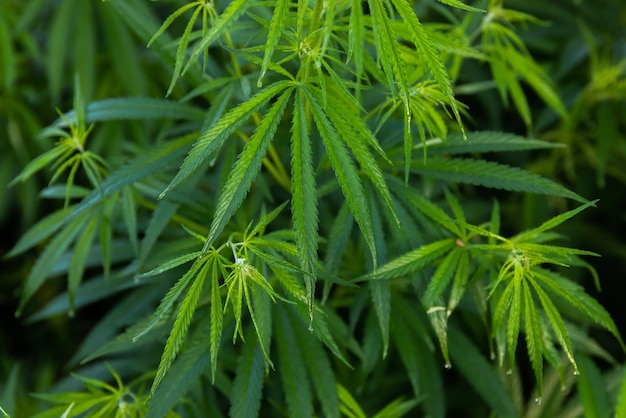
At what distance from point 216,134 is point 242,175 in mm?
47

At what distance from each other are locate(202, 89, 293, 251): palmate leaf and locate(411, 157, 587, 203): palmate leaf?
Result: 0.27 meters

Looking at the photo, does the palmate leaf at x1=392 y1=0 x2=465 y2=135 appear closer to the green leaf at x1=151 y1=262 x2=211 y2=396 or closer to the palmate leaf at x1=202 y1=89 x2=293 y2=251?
the palmate leaf at x1=202 y1=89 x2=293 y2=251

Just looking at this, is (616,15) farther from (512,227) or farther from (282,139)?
(282,139)

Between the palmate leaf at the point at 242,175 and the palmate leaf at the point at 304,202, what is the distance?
3 cm

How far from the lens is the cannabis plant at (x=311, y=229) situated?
0.71 meters

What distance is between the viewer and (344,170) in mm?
719

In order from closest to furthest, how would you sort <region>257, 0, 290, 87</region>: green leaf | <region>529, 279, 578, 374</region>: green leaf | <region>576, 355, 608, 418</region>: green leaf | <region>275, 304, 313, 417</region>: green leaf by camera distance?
1. <region>257, 0, 290, 87</region>: green leaf
2. <region>529, 279, 578, 374</region>: green leaf
3. <region>275, 304, 313, 417</region>: green leaf
4. <region>576, 355, 608, 418</region>: green leaf

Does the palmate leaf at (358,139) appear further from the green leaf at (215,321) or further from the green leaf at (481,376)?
the green leaf at (481,376)

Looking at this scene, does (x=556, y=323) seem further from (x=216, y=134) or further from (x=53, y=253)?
(x=53, y=253)

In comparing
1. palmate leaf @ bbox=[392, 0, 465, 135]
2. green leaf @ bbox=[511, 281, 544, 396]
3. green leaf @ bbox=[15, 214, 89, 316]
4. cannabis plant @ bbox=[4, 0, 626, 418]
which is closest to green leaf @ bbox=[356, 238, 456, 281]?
cannabis plant @ bbox=[4, 0, 626, 418]

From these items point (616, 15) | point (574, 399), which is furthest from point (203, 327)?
point (616, 15)

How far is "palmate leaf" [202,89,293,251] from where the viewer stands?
2.22ft

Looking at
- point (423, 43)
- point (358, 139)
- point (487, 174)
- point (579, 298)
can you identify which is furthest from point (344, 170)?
point (579, 298)

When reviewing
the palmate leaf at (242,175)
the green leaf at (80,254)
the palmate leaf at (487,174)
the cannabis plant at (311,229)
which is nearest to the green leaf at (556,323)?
the cannabis plant at (311,229)
